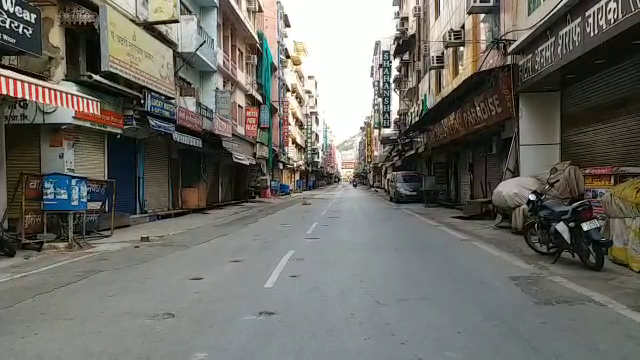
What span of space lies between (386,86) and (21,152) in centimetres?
4318

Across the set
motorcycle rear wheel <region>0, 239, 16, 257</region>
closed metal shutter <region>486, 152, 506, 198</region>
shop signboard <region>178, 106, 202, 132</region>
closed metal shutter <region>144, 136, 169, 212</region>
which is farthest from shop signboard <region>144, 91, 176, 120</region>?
closed metal shutter <region>486, 152, 506, 198</region>

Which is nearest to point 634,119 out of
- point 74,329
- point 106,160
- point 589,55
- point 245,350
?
point 589,55

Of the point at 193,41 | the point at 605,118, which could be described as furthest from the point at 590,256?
the point at 193,41

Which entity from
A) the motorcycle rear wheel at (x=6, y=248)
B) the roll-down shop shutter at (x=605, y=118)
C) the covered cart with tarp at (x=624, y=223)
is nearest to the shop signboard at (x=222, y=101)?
the roll-down shop shutter at (x=605, y=118)

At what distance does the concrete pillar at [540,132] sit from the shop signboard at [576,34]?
990mm

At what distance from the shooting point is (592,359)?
4809 millimetres

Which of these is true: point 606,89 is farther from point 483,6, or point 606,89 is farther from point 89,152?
point 89,152

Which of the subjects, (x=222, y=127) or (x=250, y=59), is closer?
(x=222, y=127)

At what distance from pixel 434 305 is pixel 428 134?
1133 inches

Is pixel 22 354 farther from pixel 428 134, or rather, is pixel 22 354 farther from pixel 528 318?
pixel 428 134

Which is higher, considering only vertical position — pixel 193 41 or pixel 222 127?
pixel 193 41

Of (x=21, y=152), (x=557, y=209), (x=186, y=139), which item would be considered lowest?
(x=557, y=209)

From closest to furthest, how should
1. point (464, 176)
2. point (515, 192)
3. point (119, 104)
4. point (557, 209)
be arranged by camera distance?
point (557, 209)
point (515, 192)
point (119, 104)
point (464, 176)

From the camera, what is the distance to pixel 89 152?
17219 millimetres
